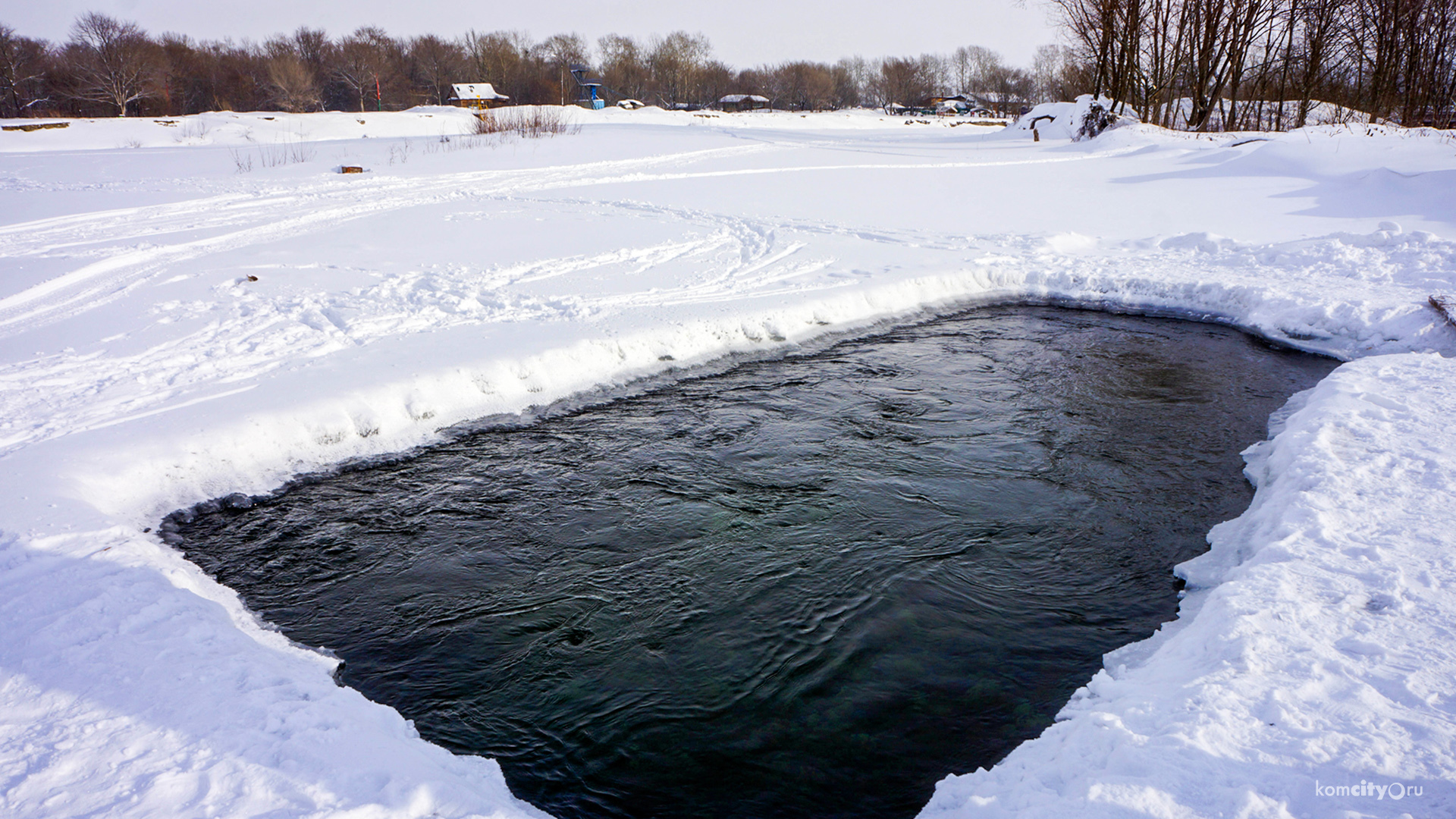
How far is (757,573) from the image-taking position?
4293mm

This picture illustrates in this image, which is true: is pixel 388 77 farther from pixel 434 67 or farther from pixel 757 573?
pixel 757 573

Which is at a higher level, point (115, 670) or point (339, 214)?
point (339, 214)

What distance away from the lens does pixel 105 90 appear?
43.2 metres

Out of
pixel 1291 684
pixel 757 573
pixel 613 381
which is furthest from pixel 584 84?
pixel 1291 684

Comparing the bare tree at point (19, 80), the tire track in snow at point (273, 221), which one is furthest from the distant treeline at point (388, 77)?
the tire track in snow at point (273, 221)

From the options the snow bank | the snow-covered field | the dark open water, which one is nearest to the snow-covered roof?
the snow-covered field

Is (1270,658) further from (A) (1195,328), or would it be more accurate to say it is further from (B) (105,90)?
(B) (105,90)

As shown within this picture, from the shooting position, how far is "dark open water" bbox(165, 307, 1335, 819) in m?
3.25

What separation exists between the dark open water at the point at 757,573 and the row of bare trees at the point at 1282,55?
2343 centimetres

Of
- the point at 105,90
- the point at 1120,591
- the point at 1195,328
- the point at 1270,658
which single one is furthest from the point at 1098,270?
the point at 105,90

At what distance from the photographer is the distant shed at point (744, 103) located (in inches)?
3153

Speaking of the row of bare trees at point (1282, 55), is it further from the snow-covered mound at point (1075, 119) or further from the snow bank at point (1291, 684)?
the snow bank at point (1291, 684)

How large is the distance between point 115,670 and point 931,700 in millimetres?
3257

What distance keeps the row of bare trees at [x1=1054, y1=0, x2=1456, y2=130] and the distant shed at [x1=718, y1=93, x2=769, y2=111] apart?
55.0 meters
